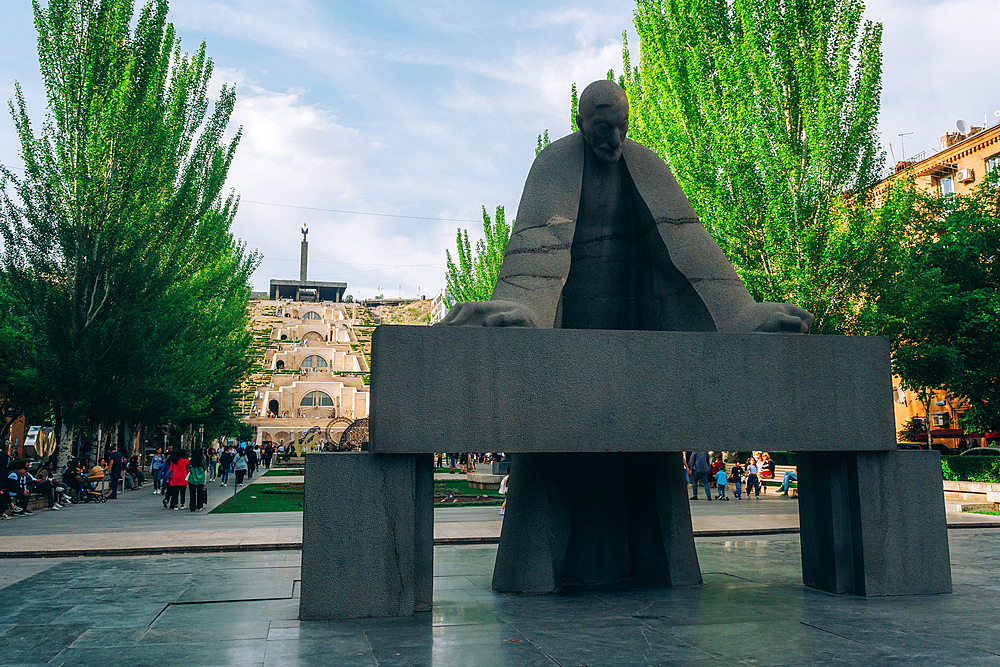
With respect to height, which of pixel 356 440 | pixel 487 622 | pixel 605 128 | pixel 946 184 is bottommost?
pixel 487 622

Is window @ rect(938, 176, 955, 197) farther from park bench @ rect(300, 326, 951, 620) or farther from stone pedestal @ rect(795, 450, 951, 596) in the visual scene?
park bench @ rect(300, 326, 951, 620)

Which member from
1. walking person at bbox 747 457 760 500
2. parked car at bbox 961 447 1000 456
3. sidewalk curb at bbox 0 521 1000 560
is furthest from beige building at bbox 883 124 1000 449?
sidewalk curb at bbox 0 521 1000 560

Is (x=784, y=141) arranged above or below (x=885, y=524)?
above

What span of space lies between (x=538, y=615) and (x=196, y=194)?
19.9 m

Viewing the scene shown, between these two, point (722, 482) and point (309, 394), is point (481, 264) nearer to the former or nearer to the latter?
point (722, 482)

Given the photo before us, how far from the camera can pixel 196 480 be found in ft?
53.7

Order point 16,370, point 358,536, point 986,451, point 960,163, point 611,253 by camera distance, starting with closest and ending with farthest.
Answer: point 358,536 < point 611,253 < point 16,370 < point 986,451 < point 960,163

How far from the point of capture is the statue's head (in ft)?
18.7

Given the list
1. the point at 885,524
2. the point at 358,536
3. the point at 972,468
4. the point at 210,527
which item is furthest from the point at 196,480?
the point at 972,468

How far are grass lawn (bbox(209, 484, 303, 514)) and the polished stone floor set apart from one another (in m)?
9.86

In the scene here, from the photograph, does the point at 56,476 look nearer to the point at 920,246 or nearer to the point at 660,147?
the point at 660,147

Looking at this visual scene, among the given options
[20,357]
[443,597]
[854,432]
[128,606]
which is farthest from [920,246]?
[20,357]

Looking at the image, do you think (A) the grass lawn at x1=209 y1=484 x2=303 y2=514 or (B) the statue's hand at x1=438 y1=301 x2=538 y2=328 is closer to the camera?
(B) the statue's hand at x1=438 y1=301 x2=538 y2=328

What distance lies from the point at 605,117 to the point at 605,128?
0.28 ft
